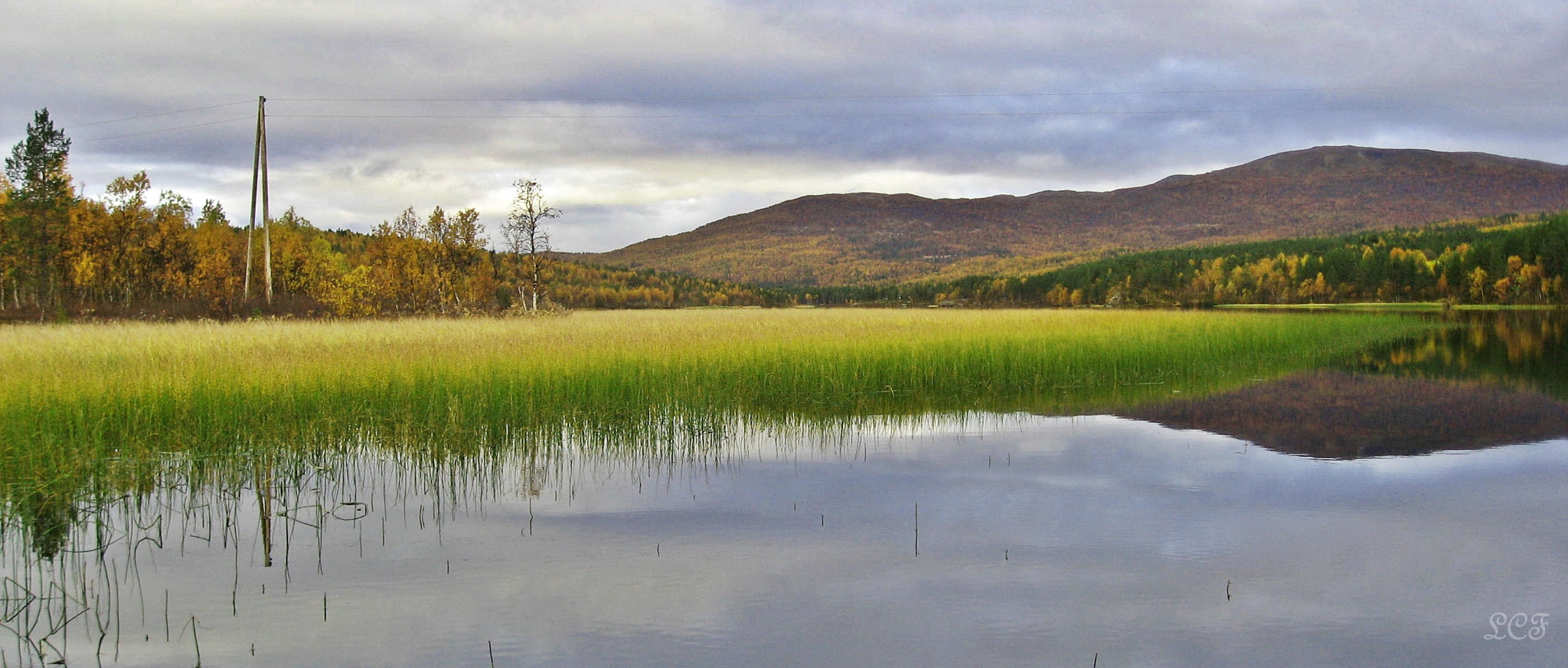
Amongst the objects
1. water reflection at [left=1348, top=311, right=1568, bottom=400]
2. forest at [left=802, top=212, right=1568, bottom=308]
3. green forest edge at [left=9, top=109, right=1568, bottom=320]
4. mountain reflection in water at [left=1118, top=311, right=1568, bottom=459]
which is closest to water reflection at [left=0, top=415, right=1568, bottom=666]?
mountain reflection in water at [left=1118, top=311, right=1568, bottom=459]

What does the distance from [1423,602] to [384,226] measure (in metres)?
64.7

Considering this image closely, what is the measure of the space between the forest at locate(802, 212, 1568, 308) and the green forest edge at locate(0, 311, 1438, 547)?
84.3 m

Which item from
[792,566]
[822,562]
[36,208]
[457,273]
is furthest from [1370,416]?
[36,208]

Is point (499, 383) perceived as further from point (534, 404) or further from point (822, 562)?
point (822, 562)

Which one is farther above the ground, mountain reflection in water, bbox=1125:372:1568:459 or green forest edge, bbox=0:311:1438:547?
green forest edge, bbox=0:311:1438:547

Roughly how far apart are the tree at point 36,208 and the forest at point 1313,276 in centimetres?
9326

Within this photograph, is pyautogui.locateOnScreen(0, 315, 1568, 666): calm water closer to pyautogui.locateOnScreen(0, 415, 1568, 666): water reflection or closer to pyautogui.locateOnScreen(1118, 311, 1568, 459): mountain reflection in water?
pyautogui.locateOnScreen(0, 415, 1568, 666): water reflection

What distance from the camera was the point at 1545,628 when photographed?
501cm

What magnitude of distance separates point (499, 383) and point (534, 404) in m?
0.93

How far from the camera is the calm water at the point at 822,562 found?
15.9 ft

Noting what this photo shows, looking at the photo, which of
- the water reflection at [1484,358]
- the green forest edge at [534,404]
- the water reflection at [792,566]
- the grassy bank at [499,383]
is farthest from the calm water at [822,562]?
the water reflection at [1484,358]

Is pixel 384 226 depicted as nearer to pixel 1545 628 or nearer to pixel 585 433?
pixel 585 433

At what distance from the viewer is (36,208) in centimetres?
4806

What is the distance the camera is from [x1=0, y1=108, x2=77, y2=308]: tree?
47.4m
